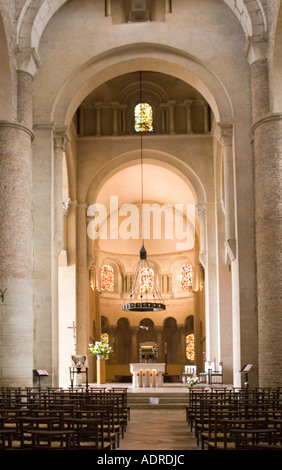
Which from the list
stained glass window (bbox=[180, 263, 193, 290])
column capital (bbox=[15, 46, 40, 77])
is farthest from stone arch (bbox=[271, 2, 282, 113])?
stained glass window (bbox=[180, 263, 193, 290])

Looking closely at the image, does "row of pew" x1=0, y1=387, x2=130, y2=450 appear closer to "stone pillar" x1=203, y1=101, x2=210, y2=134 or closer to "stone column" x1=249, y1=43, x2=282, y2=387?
"stone column" x1=249, y1=43, x2=282, y2=387

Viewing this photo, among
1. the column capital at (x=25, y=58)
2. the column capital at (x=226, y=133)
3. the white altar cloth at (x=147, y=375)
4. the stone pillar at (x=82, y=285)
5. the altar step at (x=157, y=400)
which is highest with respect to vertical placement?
the column capital at (x=25, y=58)

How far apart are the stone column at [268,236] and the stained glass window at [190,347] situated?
21963 mm

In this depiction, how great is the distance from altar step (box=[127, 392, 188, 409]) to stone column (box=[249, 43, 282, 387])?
4.25m

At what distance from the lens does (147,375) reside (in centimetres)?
2730

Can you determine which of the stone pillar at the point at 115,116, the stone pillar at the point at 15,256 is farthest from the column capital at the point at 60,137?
the stone pillar at the point at 115,116

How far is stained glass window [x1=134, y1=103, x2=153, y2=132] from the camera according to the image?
1227 inches

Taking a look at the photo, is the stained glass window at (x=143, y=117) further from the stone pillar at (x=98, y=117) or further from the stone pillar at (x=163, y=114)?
the stone pillar at (x=98, y=117)

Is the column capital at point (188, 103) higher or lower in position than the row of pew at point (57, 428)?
higher

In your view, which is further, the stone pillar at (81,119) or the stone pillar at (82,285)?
the stone pillar at (81,119)

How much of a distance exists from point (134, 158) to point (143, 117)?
6.24 feet

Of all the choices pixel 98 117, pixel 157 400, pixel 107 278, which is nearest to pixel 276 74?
pixel 157 400

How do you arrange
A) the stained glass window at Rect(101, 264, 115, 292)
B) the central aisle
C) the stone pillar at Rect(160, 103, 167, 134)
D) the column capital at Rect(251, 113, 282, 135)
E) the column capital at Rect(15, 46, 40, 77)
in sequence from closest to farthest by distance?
the central aisle
the column capital at Rect(251, 113, 282, 135)
the column capital at Rect(15, 46, 40, 77)
the stone pillar at Rect(160, 103, 167, 134)
the stained glass window at Rect(101, 264, 115, 292)

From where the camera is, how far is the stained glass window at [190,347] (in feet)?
134
